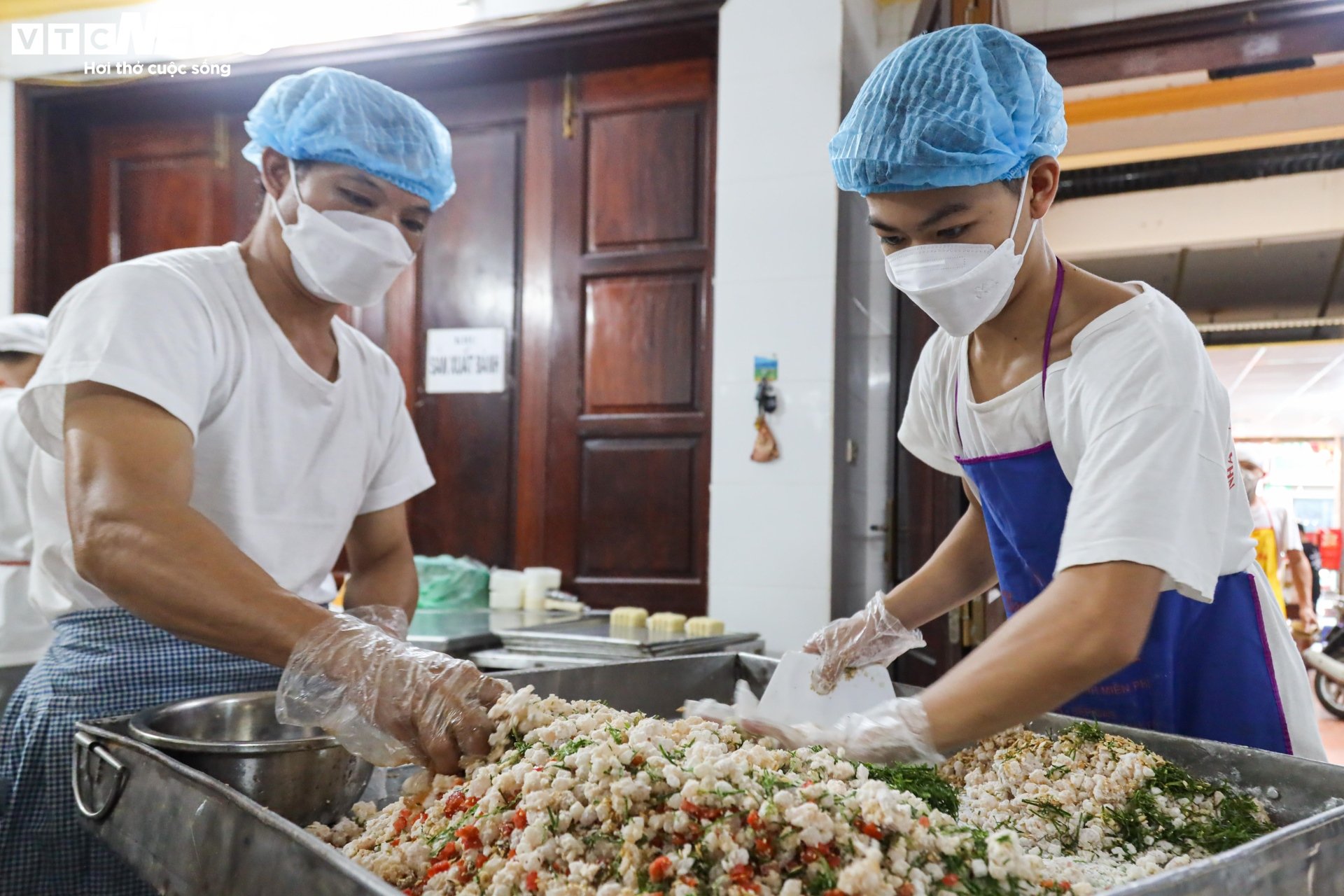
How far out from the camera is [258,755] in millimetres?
1063

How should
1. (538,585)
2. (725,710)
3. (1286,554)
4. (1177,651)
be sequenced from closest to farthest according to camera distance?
(725,710) < (1177,651) < (538,585) < (1286,554)

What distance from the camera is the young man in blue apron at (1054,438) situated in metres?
1.03

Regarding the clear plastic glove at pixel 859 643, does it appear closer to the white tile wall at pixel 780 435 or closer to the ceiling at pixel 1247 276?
the white tile wall at pixel 780 435

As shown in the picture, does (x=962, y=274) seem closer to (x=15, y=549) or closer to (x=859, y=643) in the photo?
(x=859, y=643)

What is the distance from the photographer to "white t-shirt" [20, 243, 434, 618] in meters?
1.29

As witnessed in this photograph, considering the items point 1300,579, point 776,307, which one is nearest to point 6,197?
point 776,307

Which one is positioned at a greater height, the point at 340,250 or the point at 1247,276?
the point at 1247,276

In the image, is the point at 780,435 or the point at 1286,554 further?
the point at 1286,554

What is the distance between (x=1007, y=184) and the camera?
1288mm

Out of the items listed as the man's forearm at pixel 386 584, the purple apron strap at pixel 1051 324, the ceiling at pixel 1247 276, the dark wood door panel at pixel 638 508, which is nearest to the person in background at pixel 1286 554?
the ceiling at pixel 1247 276

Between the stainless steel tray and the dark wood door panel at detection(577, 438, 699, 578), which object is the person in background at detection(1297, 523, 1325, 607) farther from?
the stainless steel tray

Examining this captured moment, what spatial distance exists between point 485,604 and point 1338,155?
4.49 metres

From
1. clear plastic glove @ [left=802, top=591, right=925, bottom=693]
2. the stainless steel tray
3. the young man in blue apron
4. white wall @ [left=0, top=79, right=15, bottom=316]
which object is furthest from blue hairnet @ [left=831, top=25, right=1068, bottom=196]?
white wall @ [left=0, top=79, right=15, bottom=316]

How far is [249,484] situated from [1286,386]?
42.9 feet
